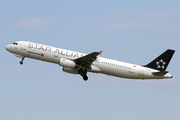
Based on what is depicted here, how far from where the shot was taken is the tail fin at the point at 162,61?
61250mm

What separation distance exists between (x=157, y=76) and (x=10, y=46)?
26.1 m

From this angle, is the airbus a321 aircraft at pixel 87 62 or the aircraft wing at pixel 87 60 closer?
the aircraft wing at pixel 87 60

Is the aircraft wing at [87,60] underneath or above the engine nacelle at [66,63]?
above

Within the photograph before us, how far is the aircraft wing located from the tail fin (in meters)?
10.8

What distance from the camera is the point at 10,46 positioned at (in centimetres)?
5997

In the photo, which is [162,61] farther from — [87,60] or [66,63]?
[66,63]

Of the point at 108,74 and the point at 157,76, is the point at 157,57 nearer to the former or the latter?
the point at 157,76

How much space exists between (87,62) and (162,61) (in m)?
13.7

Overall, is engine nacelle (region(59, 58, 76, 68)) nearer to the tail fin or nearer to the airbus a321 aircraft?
the airbus a321 aircraft

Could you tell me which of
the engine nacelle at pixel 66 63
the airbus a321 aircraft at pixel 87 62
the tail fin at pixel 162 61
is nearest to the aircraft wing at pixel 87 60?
the airbus a321 aircraft at pixel 87 62

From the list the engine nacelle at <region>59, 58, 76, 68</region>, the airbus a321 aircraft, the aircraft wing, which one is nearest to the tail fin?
the airbus a321 aircraft

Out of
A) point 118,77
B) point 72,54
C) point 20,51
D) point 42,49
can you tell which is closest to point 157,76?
point 118,77

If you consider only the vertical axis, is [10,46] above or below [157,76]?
above

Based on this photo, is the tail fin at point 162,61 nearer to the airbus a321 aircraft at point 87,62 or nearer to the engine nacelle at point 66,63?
the airbus a321 aircraft at point 87,62
